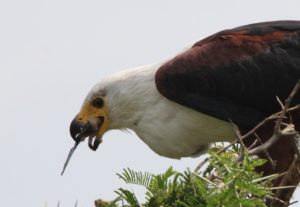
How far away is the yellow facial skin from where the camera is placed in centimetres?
776

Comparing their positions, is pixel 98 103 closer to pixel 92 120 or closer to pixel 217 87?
pixel 92 120

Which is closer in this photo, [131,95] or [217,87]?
[217,87]

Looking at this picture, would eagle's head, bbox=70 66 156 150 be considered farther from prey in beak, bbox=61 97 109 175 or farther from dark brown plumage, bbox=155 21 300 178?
dark brown plumage, bbox=155 21 300 178

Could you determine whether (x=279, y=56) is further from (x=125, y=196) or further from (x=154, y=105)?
(x=125, y=196)

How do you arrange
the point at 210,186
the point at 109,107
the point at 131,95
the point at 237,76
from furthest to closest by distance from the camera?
the point at 109,107 → the point at 131,95 → the point at 237,76 → the point at 210,186

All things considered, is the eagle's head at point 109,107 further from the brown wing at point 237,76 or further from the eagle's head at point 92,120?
the brown wing at point 237,76

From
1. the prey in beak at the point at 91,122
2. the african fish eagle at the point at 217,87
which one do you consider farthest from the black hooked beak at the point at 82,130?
the african fish eagle at the point at 217,87

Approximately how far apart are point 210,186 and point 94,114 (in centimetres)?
323

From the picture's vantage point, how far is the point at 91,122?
7.77 meters

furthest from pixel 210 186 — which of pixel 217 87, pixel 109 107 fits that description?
pixel 109 107

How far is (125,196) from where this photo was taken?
502cm

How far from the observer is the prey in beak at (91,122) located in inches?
305

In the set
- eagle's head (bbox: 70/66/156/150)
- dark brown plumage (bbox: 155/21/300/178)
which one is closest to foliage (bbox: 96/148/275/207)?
dark brown plumage (bbox: 155/21/300/178)

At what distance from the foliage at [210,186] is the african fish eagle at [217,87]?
77.8 inches
